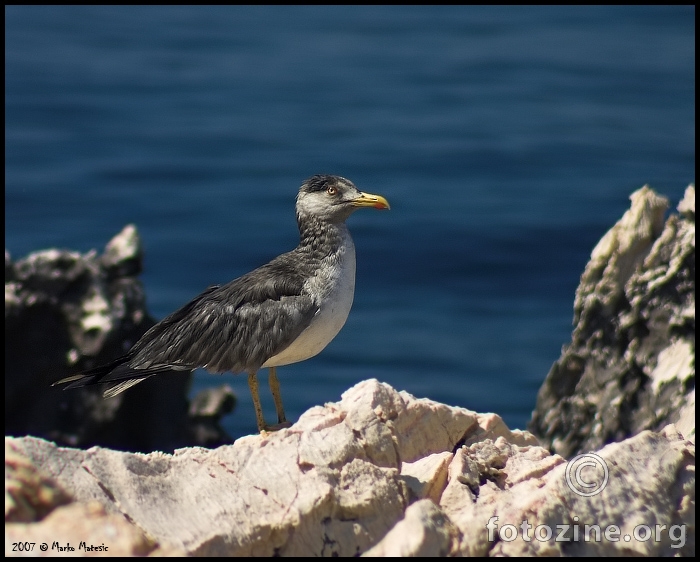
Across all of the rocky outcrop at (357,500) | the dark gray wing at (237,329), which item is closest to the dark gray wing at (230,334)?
the dark gray wing at (237,329)

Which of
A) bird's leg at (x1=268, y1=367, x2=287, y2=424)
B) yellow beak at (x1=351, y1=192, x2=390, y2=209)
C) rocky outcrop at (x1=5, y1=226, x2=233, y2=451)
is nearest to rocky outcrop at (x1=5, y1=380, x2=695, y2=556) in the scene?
bird's leg at (x1=268, y1=367, x2=287, y2=424)

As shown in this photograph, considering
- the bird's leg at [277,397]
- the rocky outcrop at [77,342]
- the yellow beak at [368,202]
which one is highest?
the yellow beak at [368,202]

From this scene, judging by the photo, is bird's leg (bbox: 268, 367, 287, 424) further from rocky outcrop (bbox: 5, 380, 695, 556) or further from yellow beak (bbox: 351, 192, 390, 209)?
rocky outcrop (bbox: 5, 380, 695, 556)

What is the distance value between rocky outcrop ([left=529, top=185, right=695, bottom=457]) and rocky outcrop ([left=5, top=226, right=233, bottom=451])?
5.67m

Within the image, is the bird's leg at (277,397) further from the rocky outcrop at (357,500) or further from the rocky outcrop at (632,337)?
the rocky outcrop at (632,337)

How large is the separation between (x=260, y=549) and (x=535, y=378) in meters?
17.6

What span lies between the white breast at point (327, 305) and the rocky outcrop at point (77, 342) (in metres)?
5.40

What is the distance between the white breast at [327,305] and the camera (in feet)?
32.0

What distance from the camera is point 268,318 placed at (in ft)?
32.0

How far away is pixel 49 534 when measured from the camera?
603 cm

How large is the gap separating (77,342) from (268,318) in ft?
19.8

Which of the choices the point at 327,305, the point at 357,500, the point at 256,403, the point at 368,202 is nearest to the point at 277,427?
the point at 256,403

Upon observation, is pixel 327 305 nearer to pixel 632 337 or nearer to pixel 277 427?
pixel 277 427

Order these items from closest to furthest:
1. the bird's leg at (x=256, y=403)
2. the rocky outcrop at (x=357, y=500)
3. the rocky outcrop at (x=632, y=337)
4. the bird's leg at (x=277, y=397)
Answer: the rocky outcrop at (x=357, y=500)
the bird's leg at (x=256, y=403)
the bird's leg at (x=277, y=397)
the rocky outcrop at (x=632, y=337)
